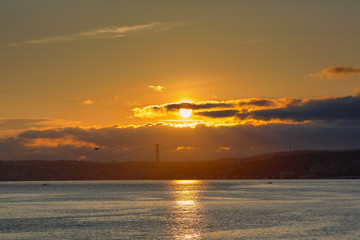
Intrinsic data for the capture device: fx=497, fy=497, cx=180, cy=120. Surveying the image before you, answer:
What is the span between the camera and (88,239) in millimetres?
66750

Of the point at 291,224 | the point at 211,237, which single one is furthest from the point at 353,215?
the point at 211,237

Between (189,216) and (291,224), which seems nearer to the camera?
(291,224)

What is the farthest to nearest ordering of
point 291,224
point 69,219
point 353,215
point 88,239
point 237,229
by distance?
point 353,215 < point 69,219 < point 291,224 < point 237,229 < point 88,239

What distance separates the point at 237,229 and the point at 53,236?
2783 cm

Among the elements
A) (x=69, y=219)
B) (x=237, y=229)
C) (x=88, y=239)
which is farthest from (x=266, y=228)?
(x=69, y=219)

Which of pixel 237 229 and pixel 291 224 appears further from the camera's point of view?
pixel 291 224

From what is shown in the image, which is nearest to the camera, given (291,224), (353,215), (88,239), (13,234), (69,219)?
(88,239)

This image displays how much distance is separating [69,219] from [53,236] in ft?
→ 80.2

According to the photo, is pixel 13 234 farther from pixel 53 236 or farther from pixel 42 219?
pixel 42 219

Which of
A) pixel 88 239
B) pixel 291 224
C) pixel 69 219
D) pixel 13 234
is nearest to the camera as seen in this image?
pixel 88 239

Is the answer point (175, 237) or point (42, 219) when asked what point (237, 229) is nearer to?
point (175, 237)

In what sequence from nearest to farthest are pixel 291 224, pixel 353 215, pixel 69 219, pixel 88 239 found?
1. pixel 88 239
2. pixel 291 224
3. pixel 69 219
4. pixel 353 215

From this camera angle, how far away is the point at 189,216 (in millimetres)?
100750

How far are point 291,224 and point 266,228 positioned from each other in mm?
7356
